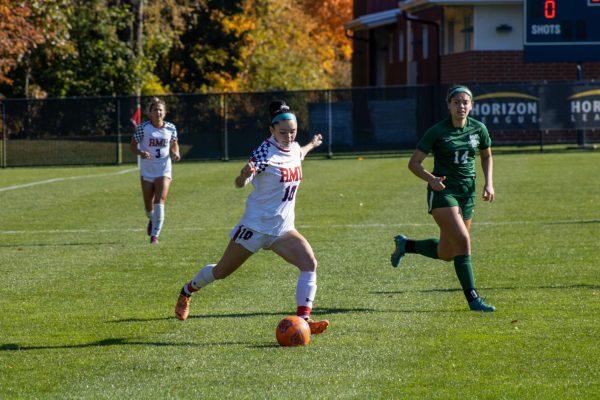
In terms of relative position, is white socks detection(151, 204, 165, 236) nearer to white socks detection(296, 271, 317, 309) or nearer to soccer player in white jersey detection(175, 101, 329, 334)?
soccer player in white jersey detection(175, 101, 329, 334)

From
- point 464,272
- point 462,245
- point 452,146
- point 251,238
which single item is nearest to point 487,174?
point 452,146

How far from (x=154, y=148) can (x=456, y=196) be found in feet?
22.5

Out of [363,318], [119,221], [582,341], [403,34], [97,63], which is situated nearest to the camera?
[582,341]

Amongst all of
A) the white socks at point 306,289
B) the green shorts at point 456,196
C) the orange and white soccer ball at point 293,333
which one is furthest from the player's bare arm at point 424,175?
the orange and white soccer ball at point 293,333

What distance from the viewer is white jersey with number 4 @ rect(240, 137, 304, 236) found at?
9.42 meters

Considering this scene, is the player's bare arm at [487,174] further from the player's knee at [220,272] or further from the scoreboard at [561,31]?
the scoreboard at [561,31]

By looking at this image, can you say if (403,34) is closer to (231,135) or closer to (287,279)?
(231,135)

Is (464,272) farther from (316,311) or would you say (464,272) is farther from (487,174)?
(316,311)

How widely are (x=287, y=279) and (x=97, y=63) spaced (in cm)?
3737

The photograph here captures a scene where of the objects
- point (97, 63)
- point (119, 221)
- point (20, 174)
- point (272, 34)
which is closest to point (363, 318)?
point (119, 221)

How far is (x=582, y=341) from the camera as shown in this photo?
8.98 metres

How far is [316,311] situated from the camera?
1055cm

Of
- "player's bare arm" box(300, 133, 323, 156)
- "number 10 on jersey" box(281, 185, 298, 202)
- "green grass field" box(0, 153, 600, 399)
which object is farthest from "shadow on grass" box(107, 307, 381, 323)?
A: "player's bare arm" box(300, 133, 323, 156)

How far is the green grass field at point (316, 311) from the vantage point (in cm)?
779
